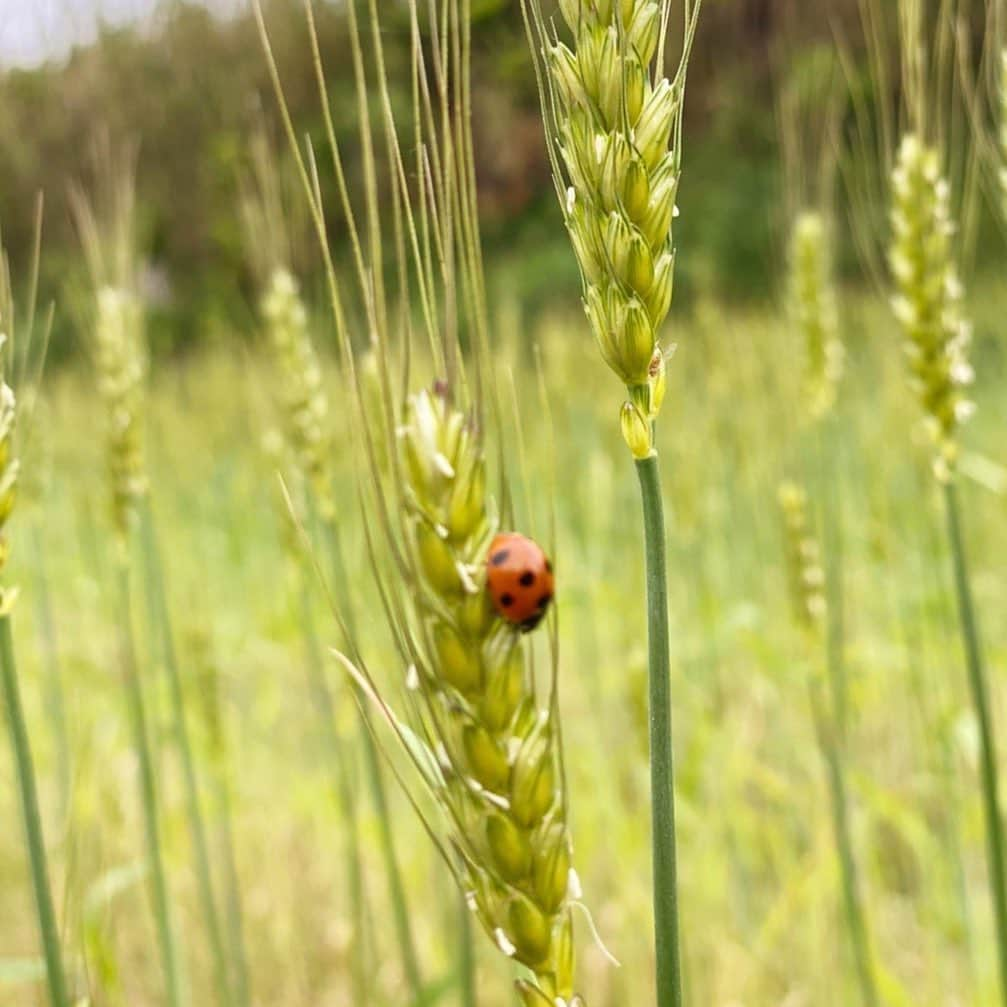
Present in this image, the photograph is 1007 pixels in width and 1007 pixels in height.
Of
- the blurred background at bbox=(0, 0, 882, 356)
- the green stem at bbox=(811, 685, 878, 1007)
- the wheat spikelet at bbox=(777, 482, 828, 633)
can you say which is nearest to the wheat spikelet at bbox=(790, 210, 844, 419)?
the wheat spikelet at bbox=(777, 482, 828, 633)

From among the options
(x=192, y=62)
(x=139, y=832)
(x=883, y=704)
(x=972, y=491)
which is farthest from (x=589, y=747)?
A: (x=192, y=62)

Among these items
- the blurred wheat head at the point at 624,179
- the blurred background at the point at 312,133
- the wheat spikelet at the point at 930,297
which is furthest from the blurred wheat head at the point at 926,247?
the blurred background at the point at 312,133

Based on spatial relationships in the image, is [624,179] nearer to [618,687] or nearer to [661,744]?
[661,744]

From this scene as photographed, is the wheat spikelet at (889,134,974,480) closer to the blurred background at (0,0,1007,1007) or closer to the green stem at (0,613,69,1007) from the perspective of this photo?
the blurred background at (0,0,1007,1007)

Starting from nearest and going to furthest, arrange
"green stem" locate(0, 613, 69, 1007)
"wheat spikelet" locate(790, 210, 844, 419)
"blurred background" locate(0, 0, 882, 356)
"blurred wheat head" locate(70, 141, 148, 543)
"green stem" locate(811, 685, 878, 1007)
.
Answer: "green stem" locate(0, 613, 69, 1007) < "green stem" locate(811, 685, 878, 1007) < "blurred wheat head" locate(70, 141, 148, 543) < "wheat spikelet" locate(790, 210, 844, 419) < "blurred background" locate(0, 0, 882, 356)

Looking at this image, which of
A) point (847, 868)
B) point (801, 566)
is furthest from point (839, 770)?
→ point (801, 566)

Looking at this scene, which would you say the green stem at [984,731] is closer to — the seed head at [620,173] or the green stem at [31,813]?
the seed head at [620,173]
